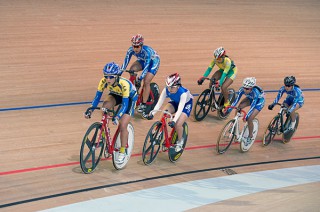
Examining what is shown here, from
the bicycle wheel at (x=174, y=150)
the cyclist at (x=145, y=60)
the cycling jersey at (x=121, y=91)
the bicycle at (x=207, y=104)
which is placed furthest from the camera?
the bicycle at (x=207, y=104)

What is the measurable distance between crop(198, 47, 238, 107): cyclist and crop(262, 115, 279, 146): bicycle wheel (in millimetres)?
890

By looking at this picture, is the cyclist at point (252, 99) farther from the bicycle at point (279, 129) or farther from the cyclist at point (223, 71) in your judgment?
the cyclist at point (223, 71)

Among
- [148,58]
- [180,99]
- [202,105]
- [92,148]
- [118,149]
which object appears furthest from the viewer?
[202,105]

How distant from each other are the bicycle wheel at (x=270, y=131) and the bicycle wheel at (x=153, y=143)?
2009 millimetres

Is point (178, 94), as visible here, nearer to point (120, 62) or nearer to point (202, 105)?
point (202, 105)

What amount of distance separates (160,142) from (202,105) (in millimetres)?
1879

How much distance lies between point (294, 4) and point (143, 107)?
8742 mm

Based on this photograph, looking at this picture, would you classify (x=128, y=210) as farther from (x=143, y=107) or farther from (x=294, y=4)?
(x=294, y=4)

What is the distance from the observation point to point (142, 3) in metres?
13.3

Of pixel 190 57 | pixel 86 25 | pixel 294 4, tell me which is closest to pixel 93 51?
pixel 86 25

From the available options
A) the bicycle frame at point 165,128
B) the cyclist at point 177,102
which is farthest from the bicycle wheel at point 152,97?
the bicycle frame at point 165,128

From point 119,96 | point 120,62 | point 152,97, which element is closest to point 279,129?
point 152,97

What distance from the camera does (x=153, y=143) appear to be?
681 centimetres

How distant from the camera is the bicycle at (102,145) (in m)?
6.26
